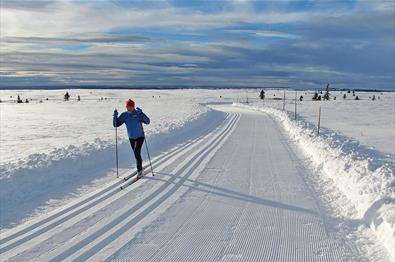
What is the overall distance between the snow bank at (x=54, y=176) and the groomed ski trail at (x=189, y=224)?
54cm

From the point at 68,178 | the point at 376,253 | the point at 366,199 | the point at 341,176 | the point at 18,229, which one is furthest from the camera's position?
the point at 68,178

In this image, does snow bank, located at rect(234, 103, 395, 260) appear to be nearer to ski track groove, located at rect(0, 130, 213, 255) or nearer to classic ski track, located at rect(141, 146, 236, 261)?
classic ski track, located at rect(141, 146, 236, 261)

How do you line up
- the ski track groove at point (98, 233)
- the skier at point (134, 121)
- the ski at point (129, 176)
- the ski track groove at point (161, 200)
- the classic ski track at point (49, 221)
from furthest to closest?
the skier at point (134, 121) → the ski at point (129, 176) → the classic ski track at point (49, 221) → the ski track groove at point (161, 200) → the ski track groove at point (98, 233)

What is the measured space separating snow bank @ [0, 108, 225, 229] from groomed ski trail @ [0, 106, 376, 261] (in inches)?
21.2

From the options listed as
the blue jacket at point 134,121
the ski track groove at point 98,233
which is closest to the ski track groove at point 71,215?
the ski track groove at point 98,233

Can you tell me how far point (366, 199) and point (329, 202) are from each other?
974 millimetres

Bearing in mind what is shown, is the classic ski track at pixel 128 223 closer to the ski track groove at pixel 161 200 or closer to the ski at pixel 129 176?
the ski track groove at pixel 161 200

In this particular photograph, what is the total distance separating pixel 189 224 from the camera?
6758 millimetres

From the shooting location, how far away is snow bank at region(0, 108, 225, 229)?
783 centimetres

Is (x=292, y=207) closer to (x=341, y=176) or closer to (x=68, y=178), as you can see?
(x=341, y=176)

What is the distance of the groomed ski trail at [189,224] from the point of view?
5.57 m

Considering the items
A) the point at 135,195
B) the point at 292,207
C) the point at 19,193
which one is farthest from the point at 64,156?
the point at 292,207

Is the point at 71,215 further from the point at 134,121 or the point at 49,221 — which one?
the point at 134,121

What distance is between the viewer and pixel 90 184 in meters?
9.64
